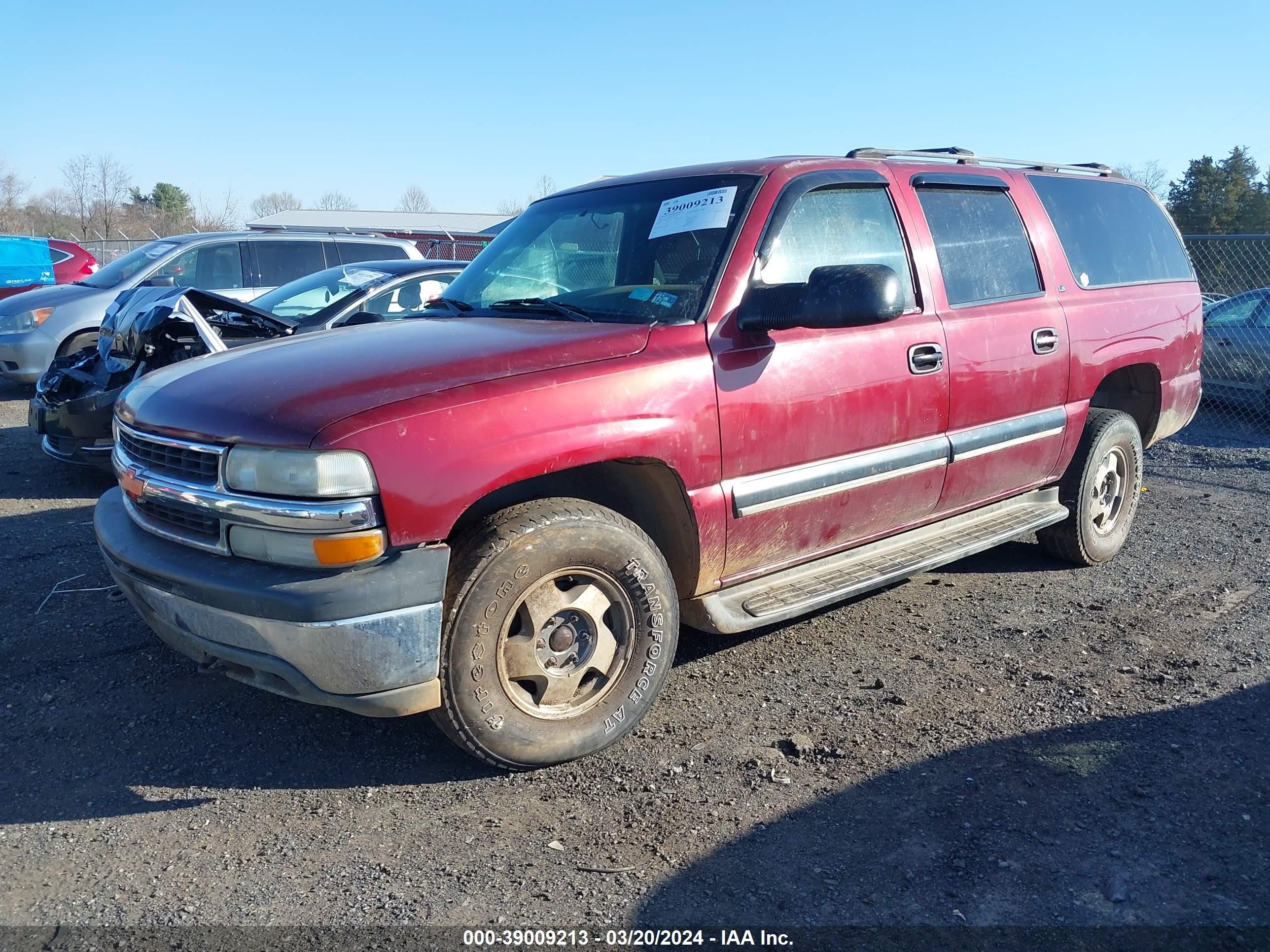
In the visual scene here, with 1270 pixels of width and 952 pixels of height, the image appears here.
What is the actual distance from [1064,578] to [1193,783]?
2.12 metres

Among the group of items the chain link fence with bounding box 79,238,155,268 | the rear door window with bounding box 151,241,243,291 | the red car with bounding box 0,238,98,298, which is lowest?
the rear door window with bounding box 151,241,243,291

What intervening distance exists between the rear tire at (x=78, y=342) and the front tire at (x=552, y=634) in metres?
8.30

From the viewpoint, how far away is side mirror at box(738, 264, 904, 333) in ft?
10.5

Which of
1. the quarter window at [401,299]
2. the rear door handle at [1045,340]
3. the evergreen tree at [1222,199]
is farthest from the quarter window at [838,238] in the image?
the evergreen tree at [1222,199]

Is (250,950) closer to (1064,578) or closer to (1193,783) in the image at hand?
(1193,783)

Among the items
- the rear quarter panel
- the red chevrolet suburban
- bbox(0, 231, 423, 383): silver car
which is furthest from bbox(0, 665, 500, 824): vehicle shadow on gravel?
bbox(0, 231, 423, 383): silver car

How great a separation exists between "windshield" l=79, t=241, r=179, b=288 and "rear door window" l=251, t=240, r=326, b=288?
87 cm

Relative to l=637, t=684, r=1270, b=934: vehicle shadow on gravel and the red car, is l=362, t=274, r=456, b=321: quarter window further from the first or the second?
the red car

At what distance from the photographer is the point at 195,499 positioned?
2.85 metres

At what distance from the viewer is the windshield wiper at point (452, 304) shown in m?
3.96

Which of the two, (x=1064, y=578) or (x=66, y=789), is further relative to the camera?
(x=1064, y=578)

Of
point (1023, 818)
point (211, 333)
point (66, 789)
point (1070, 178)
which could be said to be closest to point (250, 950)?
point (66, 789)

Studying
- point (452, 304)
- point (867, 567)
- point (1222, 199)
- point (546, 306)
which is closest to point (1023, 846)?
point (867, 567)

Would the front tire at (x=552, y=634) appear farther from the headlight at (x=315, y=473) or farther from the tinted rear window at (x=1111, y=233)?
the tinted rear window at (x=1111, y=233)
